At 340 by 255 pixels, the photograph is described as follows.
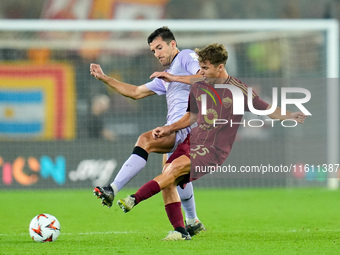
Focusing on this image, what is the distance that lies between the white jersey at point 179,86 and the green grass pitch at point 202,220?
1.24 meters

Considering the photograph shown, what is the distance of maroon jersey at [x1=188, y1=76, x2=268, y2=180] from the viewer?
711 centimetres

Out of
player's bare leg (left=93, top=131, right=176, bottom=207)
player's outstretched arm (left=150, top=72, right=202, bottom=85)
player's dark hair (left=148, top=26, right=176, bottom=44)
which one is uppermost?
player's dark hair (left=148, top=26, right=176, bottom=44)

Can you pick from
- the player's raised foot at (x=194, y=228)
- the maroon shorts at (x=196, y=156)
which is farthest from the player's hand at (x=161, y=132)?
the player's raised foot at (x=194, y=228)

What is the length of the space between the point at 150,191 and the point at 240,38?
32.1ft

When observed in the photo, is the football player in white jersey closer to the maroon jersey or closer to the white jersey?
the white jersey

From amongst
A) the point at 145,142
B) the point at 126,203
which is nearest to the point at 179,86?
the point at 145,142

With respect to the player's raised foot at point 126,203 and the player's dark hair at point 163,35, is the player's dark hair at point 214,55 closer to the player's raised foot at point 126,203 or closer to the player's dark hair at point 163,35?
the player's dark hair at point 163,35

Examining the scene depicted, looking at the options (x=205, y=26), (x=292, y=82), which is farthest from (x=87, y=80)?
(x=292, y=82)

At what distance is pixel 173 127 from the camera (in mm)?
7133

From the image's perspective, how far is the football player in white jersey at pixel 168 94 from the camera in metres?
7.29

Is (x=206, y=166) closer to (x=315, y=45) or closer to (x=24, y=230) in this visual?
(x=24, y=230)

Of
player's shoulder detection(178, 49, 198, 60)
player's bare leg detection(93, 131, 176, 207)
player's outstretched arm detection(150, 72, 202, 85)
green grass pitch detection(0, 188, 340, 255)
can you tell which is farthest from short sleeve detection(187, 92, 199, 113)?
green grass pitch detection(0, 188, 340, 255)

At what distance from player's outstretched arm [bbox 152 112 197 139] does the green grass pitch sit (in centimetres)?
98

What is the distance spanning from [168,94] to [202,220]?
2.20 meters
